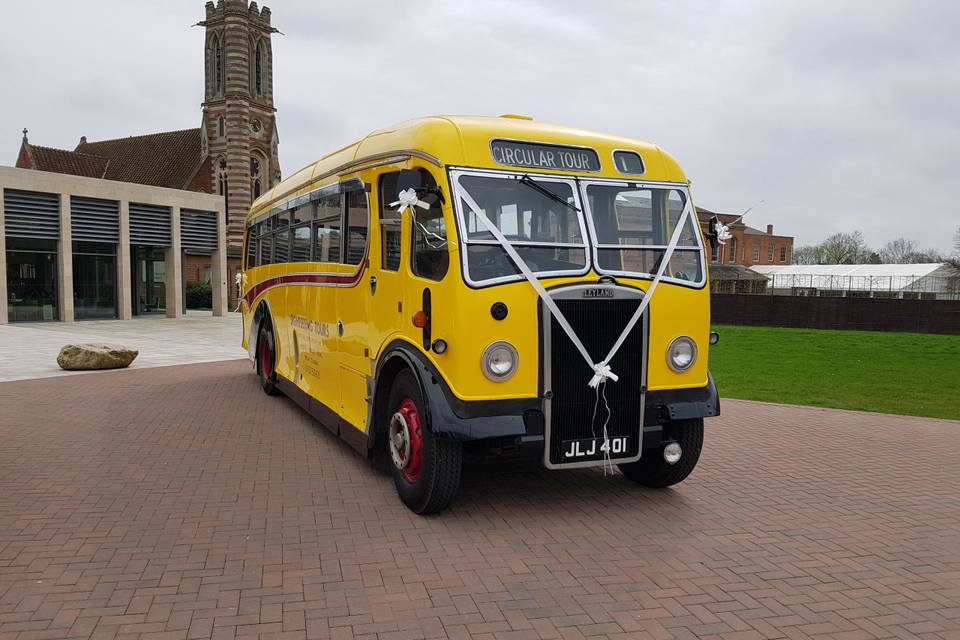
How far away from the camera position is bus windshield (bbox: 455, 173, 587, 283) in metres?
5.30

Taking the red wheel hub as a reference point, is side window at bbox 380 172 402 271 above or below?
above

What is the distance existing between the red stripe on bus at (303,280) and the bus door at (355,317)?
6 centimetres

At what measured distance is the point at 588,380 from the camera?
5500 millimetres

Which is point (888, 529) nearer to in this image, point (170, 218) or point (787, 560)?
point (787, 560)

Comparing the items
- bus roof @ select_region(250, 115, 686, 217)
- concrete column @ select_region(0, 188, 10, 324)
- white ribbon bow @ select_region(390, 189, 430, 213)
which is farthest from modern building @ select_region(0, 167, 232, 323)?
white ribbon bow @ select_region(390, 189, 430, 213)

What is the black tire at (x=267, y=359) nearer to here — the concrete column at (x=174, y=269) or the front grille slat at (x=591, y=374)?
the front grille slat at (x=591, y=374)

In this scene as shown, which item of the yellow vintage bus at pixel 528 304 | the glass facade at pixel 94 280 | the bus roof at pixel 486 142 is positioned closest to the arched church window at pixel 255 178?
the glass facade at pixel 94 280

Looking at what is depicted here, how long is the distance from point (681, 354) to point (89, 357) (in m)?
12.1

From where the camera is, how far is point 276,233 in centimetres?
1037

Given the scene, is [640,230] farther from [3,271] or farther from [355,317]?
[3,271]

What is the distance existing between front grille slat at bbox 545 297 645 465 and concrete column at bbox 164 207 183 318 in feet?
95.1

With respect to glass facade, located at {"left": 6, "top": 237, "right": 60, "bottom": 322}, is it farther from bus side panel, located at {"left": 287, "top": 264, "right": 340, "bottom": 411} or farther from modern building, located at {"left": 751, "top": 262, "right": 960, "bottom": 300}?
modern building, located at {"left": 751, "top": 262, "right": 960, "bottom": 300}

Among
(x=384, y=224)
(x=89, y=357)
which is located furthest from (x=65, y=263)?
(x=384, y=224)

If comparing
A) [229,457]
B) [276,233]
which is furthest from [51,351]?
[229,457]
